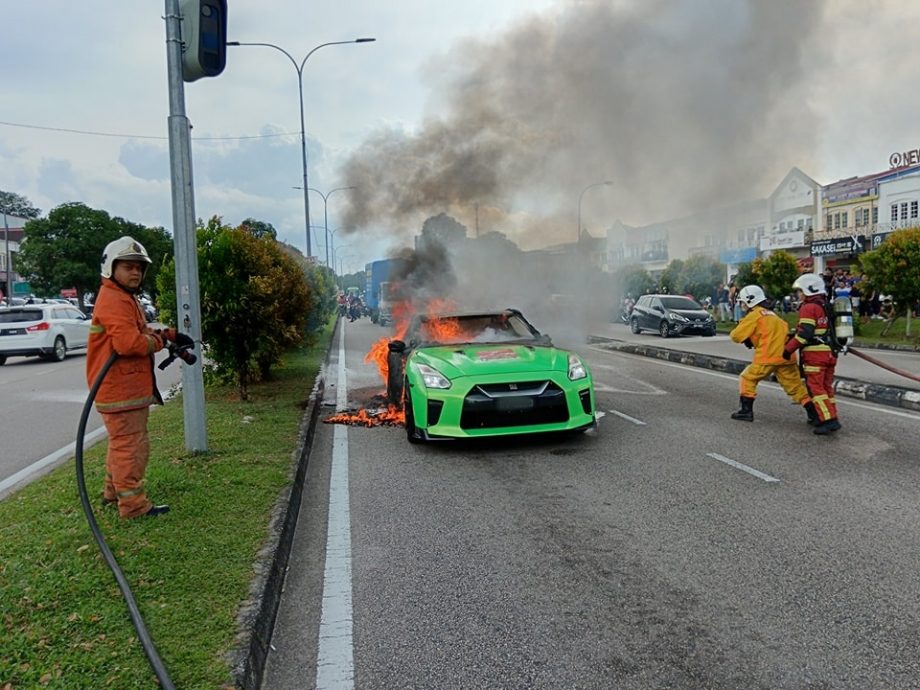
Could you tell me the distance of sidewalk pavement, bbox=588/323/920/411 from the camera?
989 centimetres

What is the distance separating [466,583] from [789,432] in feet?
16.9

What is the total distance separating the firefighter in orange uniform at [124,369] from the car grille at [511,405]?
2.87m

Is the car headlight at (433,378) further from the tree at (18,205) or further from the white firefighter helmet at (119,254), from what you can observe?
the tree at (18,205)

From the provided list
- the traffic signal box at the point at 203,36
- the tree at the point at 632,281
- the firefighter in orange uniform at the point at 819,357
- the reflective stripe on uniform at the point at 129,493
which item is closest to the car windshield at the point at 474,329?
the firefighter in orange uniform at the point at 819,357

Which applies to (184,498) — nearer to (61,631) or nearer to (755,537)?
(61,631)

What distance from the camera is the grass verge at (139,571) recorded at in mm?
2811

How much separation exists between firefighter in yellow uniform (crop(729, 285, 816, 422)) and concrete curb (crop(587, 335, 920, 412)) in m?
2.28

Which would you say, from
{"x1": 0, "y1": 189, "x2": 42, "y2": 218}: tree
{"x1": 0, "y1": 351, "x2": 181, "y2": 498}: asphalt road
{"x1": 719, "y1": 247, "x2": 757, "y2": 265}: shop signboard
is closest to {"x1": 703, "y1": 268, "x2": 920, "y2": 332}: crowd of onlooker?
{"x1": 719, "y1": 247, "x2": 757, "y2": 265}: shop signboard

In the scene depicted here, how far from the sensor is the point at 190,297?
6.30 meters

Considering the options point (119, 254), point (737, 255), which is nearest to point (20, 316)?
point (119, 254)

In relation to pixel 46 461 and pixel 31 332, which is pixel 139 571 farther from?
pixel 31 332

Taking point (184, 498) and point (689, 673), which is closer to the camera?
point (689, 673)

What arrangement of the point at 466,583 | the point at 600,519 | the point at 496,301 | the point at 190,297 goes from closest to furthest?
1. the point at 466,583
2. the point at 600,519
3. the point at 190,297
4. the point at 496,301

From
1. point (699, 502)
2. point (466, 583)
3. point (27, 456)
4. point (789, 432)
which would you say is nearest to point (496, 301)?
point (789, 432)
